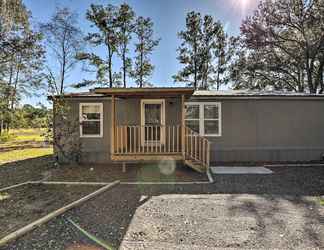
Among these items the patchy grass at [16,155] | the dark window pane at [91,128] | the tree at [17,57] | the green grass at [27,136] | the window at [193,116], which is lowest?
the patchy grass at [16,155]

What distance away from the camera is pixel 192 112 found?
9344 mm

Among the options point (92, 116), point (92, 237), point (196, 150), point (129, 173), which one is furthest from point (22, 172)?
point (196, 150)

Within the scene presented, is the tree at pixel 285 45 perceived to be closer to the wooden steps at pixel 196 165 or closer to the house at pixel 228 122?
the house at pixel 228 122

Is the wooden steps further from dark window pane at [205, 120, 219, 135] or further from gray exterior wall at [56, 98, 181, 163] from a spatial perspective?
gray exterior wall at [56, 98, 181, 163]

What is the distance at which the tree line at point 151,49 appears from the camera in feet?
58.4

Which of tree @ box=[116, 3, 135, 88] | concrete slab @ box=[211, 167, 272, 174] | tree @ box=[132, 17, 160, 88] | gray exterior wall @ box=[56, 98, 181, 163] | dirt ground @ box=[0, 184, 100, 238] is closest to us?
dirt ground @ box=[0, 184, 100, 238]

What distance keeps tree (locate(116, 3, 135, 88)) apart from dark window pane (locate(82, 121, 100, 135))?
43.9ft

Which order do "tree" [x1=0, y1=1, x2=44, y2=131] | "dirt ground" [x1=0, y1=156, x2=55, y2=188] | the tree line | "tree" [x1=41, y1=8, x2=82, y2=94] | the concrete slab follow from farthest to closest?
→ 1. "tree" [x1=41, y1=8, x2=82, y2=94]
2. the tree line
3. "tree" [x1=0, y1=1, x2=44, y2=131]
4. the concrete slab
5. "dirt ground" [x1=0, y1=156, x2=55, y2=188]

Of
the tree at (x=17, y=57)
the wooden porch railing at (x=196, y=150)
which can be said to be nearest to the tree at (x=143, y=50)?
the tree at (x=17, y=57)

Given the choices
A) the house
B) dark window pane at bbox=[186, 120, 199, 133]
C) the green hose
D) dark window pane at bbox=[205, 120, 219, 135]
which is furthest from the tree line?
the green hose

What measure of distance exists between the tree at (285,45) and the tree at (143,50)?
9386 millimetres

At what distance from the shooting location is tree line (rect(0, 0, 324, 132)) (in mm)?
17797

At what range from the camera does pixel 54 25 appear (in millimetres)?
19516

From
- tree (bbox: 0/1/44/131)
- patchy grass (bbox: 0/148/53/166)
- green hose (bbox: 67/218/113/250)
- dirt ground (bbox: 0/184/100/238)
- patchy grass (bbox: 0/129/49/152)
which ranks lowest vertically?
green hose (bbox: 67/218/113/250)
